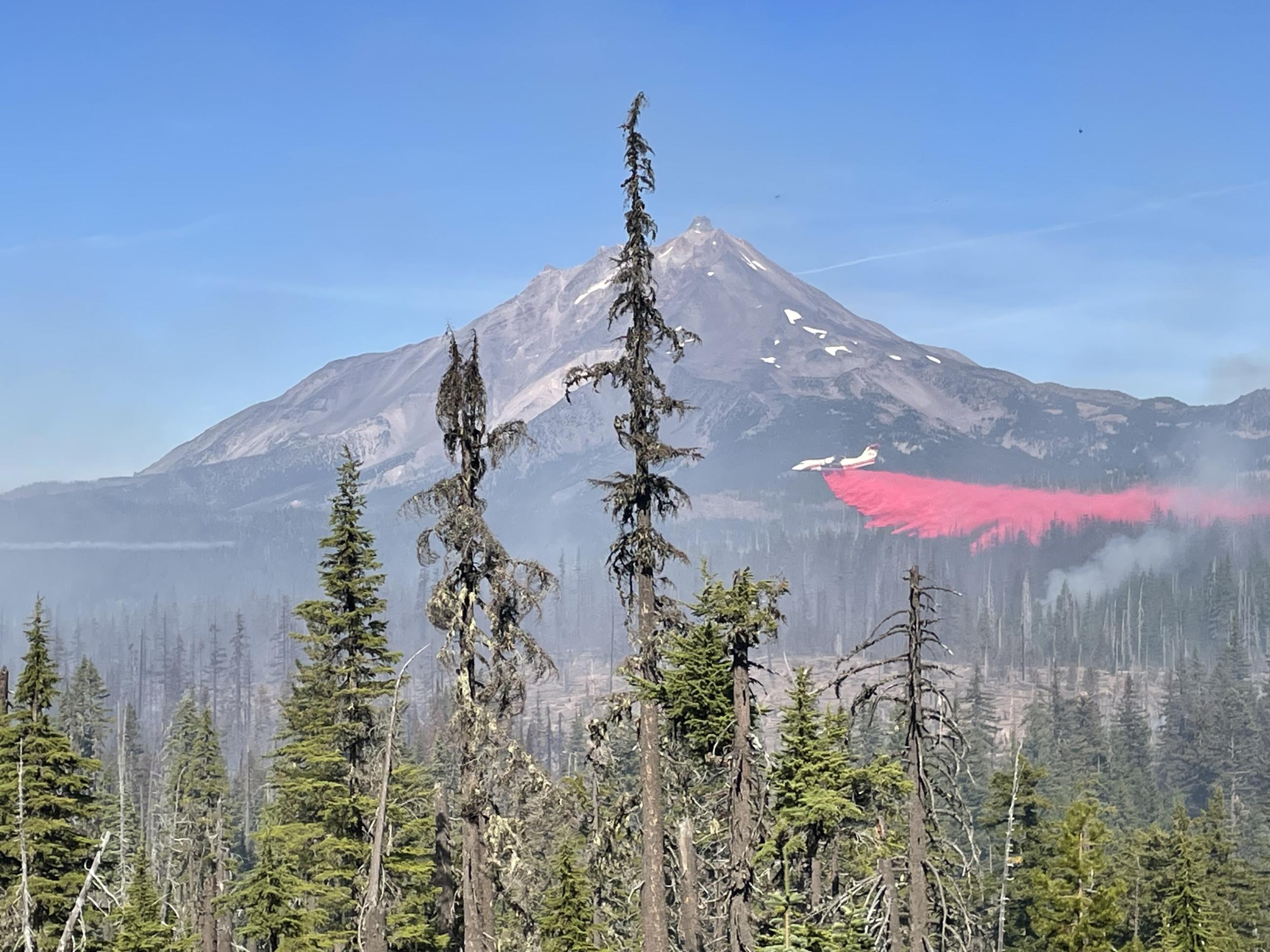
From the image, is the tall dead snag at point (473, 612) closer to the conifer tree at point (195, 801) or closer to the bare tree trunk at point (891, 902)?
the bare tree trunk at point (891, 902)

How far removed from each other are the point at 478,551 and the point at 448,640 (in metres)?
2.08

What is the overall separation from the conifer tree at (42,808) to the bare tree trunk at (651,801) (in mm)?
12089

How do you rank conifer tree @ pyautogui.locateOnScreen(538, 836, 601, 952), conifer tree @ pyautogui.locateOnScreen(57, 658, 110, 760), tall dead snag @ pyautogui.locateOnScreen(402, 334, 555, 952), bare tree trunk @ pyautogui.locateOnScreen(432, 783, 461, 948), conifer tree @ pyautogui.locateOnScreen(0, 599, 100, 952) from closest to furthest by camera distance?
tall dead snag @ pyautogui.locateOnScreen(402, 334, 555, 952), conifer tree @ pyautogui.locateOnScreen(0, 599, 100, 952), bare tree trunk @ pyautogui.locateOnScreen(432, 783, 461, 948), conifer tree @ pyautogui.locateOnScreen(538, 836, 601, 952), conifer tree @ pyautogui.locateOnScreen(57, 658, 110, 760)

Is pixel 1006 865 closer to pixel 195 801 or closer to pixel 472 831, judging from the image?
pixel 472 831

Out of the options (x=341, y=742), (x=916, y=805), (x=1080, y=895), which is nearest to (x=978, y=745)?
(x=1080, y=895)

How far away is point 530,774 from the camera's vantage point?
2670cm

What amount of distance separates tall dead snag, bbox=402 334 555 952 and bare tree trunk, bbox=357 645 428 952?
5.81 feet

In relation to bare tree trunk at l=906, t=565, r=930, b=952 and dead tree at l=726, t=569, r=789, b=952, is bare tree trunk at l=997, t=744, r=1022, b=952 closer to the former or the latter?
bare tree trunk at l=906, t=565, r=930, b=952

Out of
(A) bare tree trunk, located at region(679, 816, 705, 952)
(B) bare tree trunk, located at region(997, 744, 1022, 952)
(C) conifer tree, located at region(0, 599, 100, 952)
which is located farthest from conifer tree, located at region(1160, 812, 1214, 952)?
(C) conifer tree, located at region(0, 599, 100, 952)

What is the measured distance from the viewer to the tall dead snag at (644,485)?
26250 millimetres

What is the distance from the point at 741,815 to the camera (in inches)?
957

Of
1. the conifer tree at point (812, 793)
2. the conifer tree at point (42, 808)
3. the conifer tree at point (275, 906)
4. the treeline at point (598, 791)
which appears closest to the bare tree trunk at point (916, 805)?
the treeline at point (598, 791)

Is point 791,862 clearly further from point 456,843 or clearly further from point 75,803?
point 75,803

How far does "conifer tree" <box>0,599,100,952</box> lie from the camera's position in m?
28.5
